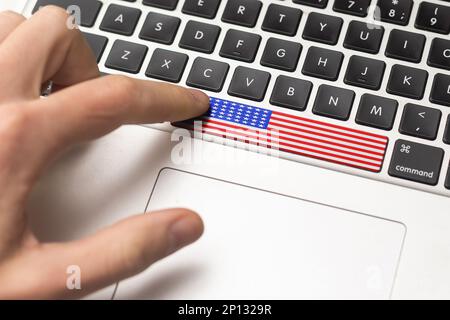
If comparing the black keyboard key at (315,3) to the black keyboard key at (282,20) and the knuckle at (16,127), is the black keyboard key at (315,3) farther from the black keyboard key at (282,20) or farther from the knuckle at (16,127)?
the knuckle at (16,127)

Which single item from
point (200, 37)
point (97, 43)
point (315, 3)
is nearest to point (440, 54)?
point (315, 3)

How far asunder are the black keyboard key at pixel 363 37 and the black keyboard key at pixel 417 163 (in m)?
0.11

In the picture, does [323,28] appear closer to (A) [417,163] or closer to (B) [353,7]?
(B) [353,7]

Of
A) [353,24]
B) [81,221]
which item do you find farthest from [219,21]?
[81,221]

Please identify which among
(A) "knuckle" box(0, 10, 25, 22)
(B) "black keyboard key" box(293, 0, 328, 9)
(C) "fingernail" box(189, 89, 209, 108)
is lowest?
(C) "fingernail" box(189, 89, 209, 108)

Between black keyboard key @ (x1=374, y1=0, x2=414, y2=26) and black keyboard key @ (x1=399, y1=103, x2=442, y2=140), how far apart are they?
4.1 inches

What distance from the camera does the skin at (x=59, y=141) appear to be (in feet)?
1.45

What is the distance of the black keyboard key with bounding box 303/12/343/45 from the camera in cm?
61

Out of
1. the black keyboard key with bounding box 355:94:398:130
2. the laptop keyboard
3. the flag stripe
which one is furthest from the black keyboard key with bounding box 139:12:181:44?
the black keyboard key with bounding box 355:94:398:130

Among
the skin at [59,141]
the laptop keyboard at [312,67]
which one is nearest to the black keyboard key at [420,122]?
the laptop keyboard at [312,67]

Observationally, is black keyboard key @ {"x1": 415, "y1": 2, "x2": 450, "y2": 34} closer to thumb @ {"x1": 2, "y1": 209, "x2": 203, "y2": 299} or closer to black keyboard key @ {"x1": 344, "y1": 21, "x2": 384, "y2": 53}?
black keyboard key @ {"x1": 344, "y1": 21, "x2": 384, "y2": 53}

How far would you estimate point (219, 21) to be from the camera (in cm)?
63

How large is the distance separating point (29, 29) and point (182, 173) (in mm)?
187

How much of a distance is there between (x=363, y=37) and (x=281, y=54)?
0.28 ft
